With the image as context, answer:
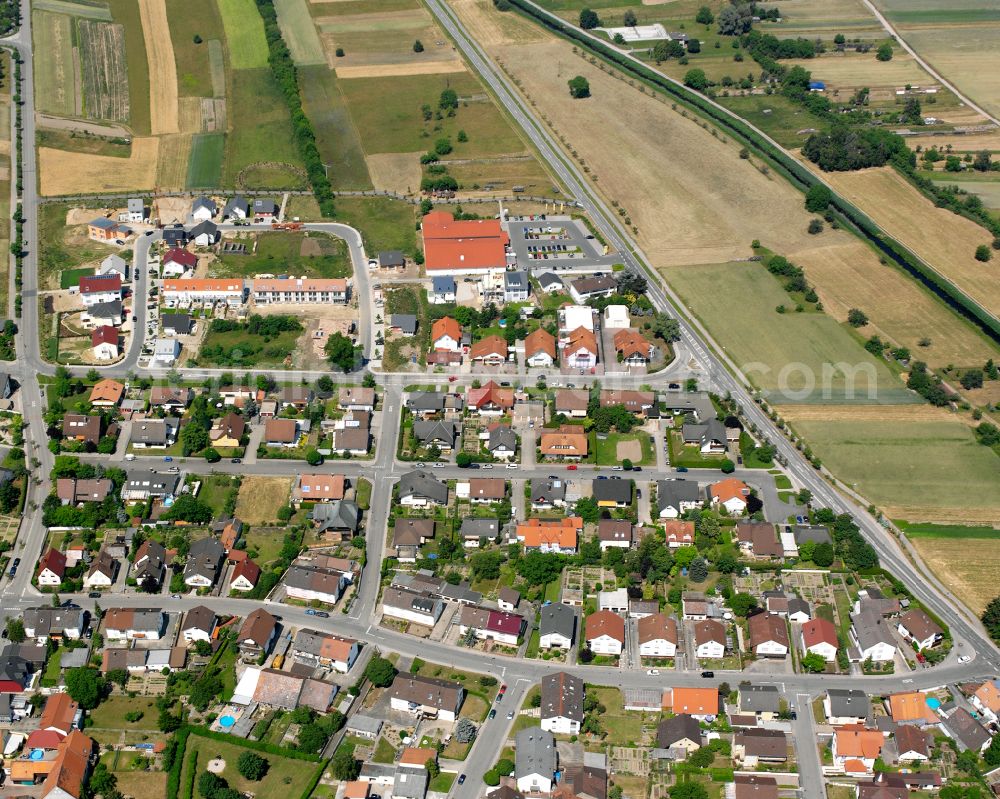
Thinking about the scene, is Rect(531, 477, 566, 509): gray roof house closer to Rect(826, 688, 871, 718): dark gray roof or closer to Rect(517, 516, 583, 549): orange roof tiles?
Rect(517, 516, 583, 549): orange roof tiles

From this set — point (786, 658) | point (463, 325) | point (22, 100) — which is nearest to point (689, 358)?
point (463, 325)

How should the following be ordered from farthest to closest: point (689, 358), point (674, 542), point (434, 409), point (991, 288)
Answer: point (991, 288) < point (689, 358) < point (434, 409) < point (674, 542)

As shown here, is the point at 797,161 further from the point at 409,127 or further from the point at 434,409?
the point at 434,409

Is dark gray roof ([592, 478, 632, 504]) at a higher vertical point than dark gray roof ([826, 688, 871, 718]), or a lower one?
higher

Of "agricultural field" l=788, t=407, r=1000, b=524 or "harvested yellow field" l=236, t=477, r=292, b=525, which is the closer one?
"harvested yellow field" l=236, t=477, r=292, b=525

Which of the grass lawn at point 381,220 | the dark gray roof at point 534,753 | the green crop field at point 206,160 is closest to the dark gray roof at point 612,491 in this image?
the dark gray roof at point 534,753

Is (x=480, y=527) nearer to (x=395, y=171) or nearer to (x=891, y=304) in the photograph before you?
(x=891, y=304)

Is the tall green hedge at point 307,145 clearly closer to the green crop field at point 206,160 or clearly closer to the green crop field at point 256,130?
the green crop field at point 256,130

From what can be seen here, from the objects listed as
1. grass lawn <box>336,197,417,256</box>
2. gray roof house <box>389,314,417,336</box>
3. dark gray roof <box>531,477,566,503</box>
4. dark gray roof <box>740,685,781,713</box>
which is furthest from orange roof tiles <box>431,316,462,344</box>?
dark gray roof <box>740,685,781,713</box>
